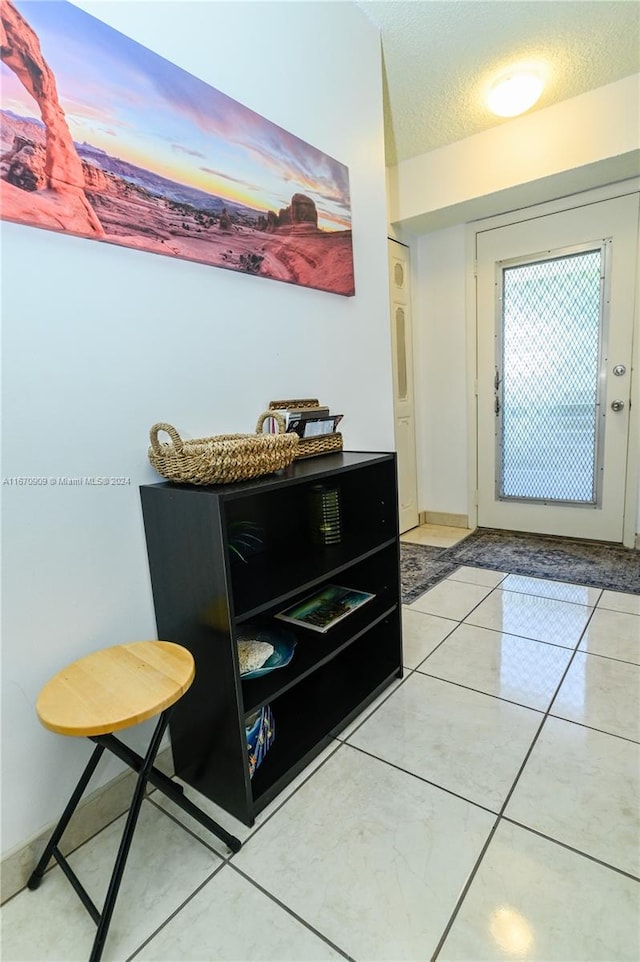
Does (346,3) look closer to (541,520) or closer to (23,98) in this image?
(23,98)

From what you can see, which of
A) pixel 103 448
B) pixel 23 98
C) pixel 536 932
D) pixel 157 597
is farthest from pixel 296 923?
pixel 23 98

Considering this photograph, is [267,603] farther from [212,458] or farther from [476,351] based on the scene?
[476,351]

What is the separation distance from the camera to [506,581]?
2.64 meters

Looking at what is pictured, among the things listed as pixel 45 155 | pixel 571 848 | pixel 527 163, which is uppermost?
pixel 527 163

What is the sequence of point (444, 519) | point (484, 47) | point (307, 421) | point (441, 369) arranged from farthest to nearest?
point (444, 519) → point (441, 369) → point (484, 47) → point (307, 421)

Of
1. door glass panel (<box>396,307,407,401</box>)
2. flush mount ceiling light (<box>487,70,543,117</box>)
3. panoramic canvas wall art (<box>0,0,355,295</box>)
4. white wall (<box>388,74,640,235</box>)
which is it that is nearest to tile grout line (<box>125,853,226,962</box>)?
panoramic canvas wall art (<box>0,0,355,295</box>)

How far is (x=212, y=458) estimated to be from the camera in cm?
111

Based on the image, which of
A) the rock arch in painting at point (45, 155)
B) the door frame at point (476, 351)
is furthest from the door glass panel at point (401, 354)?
the rock arch in painting at point (45, 155)

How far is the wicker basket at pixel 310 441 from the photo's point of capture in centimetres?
155

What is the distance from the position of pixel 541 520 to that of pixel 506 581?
94 centimetres

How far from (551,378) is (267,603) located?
2818 mm

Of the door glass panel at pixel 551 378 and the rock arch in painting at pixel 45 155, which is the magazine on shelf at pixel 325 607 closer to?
the rock arch in painting at pixel 45 155

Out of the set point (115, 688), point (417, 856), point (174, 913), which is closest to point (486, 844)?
point (417, 856)

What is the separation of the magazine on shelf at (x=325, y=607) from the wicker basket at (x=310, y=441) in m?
0.54
